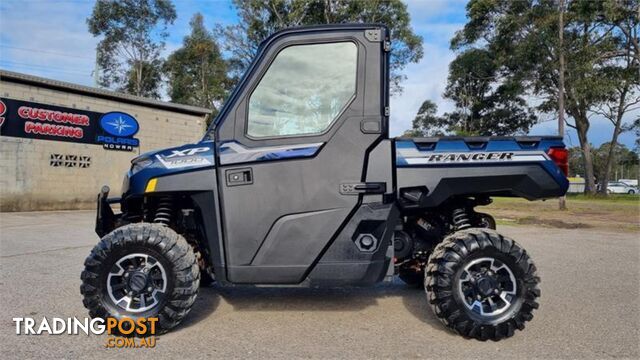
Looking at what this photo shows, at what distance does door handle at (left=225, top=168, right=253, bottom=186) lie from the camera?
3459 mm

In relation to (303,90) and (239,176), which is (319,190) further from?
(303,90)

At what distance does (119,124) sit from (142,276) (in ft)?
54.0

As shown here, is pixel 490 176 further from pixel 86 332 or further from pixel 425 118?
pixel 425 118

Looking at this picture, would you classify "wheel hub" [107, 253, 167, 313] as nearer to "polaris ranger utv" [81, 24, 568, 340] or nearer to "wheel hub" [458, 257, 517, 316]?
"polaris ranger utv" [81, 24, 568, 340]

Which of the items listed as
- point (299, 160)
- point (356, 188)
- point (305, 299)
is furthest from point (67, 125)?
point (356, 188)

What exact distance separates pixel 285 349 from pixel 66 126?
54.6ft

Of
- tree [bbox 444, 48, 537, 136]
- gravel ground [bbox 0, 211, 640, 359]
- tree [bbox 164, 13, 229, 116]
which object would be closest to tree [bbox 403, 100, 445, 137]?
tree [bbox 444, 48, 537, 136]

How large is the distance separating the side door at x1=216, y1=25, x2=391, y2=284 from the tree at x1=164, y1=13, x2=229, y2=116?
34.9 m

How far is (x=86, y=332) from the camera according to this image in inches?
137

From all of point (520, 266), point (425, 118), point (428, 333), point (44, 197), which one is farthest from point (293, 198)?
point (425, 118)

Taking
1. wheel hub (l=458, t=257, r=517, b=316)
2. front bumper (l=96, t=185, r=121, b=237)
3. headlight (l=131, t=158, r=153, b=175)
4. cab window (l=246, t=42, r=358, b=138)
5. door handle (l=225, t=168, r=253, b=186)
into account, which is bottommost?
wheel hub (l=458, t=257, r=517, b=316)

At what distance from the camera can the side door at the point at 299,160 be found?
3457 mm

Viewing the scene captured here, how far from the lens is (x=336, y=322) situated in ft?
12.6

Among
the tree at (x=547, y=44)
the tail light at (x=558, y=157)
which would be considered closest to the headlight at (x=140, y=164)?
the tail light at (x=558, y=157)
